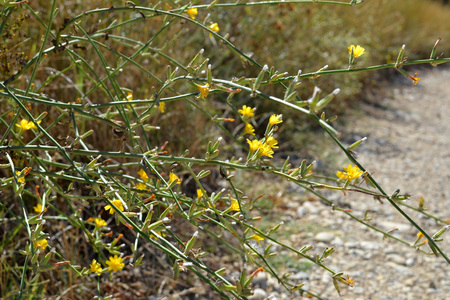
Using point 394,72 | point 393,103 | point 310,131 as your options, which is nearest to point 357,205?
point 310,131

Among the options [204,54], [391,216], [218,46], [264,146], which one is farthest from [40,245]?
[204,54]

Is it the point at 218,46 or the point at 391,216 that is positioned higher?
the point at 218,46

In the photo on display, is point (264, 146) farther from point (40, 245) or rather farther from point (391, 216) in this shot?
point (391, 216)

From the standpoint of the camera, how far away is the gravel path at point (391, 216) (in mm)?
2121

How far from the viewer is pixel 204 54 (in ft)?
10.4

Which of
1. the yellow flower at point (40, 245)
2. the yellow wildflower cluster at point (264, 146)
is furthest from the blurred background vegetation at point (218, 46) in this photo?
the yellow flower at point (40, 245)

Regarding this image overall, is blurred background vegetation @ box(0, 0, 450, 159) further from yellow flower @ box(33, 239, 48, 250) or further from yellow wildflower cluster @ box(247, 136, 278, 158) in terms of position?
yellow flower @ box(33, 239, 48, 250)

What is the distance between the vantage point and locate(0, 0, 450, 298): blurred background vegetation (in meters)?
1.84

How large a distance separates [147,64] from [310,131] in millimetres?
1571

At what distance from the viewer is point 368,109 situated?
4.62 m

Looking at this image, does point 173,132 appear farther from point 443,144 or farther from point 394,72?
point 394,72

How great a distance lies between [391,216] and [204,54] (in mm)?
1560

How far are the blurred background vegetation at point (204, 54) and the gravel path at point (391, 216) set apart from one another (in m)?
0.48

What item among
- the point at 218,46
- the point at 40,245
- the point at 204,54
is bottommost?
the point at 204,54
